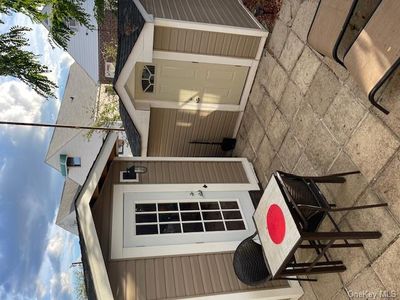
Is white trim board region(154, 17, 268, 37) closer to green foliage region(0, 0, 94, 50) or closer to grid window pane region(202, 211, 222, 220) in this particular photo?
green foliage region(0, 0, 94, 50)

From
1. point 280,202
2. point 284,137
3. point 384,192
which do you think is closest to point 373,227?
point 384,192

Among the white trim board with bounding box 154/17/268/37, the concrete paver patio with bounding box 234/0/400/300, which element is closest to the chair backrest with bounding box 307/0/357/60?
the concrete paver patio with bounding box 234/0/400/300

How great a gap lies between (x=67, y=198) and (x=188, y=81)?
14.9 metres

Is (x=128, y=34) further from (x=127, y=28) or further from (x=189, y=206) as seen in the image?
(x=189, y=206)

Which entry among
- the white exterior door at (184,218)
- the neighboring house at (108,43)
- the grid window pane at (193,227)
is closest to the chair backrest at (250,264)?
the white exterior door at (184,218)

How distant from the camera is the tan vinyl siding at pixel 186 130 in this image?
28.8ft

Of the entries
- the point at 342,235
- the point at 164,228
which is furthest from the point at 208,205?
the point at 342,235

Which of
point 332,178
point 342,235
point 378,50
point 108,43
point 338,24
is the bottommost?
point 342,235

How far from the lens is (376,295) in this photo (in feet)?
13.9

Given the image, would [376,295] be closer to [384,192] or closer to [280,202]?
[384,192]

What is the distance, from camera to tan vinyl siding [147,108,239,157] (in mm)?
8789

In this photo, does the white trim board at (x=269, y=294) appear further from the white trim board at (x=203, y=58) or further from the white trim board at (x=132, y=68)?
the white trim board at (x=203, y=58)

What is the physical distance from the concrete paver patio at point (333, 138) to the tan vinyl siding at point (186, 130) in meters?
1.40

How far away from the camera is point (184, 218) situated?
6379 millimetres
